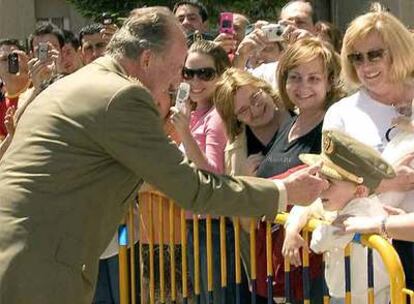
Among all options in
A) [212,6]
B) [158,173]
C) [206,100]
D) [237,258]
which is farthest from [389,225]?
[212,6]

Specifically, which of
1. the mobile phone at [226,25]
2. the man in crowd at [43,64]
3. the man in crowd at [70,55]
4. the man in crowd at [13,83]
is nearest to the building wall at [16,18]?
the man in crowd at [13,83]

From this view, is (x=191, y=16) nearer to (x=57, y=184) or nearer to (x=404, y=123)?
(x=404, y=123)

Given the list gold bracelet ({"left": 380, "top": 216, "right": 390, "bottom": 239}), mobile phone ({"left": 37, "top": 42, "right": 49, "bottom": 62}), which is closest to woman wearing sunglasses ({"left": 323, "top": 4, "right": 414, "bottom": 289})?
gold bracelet ({"left": 380, "top": 216, "right": 390, "bottom": 239})

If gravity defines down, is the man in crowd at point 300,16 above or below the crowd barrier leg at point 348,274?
above

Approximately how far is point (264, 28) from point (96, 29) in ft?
6.44

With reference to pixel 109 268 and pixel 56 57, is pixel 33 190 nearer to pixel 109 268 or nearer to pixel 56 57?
pixel 109 268

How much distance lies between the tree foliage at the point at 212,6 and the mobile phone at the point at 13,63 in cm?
885

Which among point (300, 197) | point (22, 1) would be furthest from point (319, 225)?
point (22, 1)

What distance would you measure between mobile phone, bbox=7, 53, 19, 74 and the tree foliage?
885 centimetres

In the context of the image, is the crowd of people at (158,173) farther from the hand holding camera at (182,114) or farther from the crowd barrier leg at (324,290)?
the hand holding camera at (182,114)

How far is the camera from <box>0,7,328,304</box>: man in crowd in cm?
356

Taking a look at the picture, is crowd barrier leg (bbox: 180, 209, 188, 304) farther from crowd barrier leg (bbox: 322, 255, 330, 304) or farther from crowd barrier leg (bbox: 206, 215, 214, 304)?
crowd barrier leg (bbox: 322, 255, 330, 304)

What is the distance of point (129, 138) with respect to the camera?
3527mm

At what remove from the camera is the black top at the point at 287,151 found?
4.58 metres
